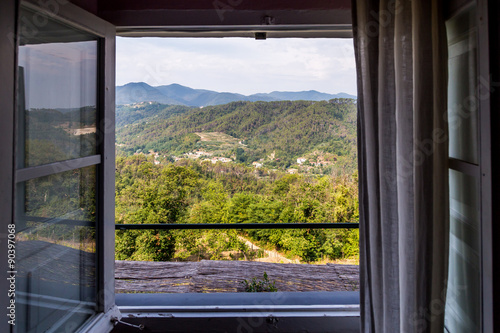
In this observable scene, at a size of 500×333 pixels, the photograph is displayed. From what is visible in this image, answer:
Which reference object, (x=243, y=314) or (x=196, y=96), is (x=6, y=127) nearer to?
(x=243, y=314)

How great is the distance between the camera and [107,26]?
54.9 inches

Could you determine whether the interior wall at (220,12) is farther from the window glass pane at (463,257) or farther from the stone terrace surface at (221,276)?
the stone terrace surface at (221,276)

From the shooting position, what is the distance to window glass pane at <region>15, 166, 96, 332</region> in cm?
96

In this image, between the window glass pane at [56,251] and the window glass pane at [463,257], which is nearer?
the window glass pane at [463,257]

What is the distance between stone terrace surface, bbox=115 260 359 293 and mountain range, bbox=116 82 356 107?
1764 mm

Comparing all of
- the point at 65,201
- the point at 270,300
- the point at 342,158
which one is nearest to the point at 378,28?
the point at 65,201

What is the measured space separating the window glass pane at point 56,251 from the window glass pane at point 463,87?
137 cm

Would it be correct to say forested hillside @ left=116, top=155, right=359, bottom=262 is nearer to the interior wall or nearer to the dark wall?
the interior wall

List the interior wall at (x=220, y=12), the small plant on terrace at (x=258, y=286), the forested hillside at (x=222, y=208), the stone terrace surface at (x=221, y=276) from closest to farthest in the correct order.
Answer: the interior wall at (x=220, y=12)
the small plant on terrace at (x=258, y=286)
the stone terrace surface at (x=221, y=276)
the forested hillside at (x=222, y=208)

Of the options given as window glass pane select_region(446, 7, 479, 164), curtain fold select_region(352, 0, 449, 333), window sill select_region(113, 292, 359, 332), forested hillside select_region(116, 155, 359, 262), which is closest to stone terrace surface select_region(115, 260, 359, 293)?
window sill select_region(113, 292, 359, 332)

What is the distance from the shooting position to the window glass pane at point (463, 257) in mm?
861

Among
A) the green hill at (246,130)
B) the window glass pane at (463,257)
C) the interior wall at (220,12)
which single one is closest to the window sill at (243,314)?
the window glass pane at (463,257)

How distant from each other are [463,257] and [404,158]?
35 centimetres

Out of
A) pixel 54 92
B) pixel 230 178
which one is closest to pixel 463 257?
pixel 54 92
